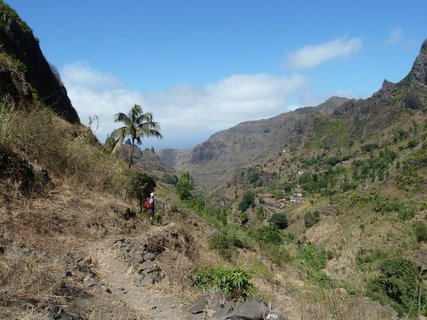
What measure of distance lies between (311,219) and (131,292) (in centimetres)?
9374

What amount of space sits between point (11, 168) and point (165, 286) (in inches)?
173

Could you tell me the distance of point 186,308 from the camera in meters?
6.55

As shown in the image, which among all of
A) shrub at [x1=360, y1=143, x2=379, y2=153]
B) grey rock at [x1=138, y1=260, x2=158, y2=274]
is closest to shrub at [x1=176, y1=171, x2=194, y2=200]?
grey rock at [x1=138, y1=260, x2=158, y2=274]

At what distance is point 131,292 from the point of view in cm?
722

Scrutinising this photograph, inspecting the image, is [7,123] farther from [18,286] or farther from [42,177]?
[18,286]

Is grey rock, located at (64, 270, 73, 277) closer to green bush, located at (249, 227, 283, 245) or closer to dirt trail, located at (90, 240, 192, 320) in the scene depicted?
dirt trail, located at (90, 240, 192, 320)

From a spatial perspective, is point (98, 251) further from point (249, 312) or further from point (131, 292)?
point (249, 312)

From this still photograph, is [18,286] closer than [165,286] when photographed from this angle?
Yes

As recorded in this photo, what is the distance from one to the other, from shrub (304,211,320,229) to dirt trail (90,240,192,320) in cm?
9122

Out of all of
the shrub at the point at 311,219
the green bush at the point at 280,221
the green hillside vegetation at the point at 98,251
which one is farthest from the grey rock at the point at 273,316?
the green bush at the point at 280,221

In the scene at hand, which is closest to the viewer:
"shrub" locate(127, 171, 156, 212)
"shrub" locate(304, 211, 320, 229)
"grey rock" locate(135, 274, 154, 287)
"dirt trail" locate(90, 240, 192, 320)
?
"dirt trail" locate(90, 240, 192, 320)

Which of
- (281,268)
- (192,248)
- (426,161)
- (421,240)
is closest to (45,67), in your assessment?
(281,268)

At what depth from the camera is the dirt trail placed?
6.39 meters

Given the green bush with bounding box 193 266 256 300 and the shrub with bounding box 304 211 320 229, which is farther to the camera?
the shrub with bounding box 304 211 320 229
